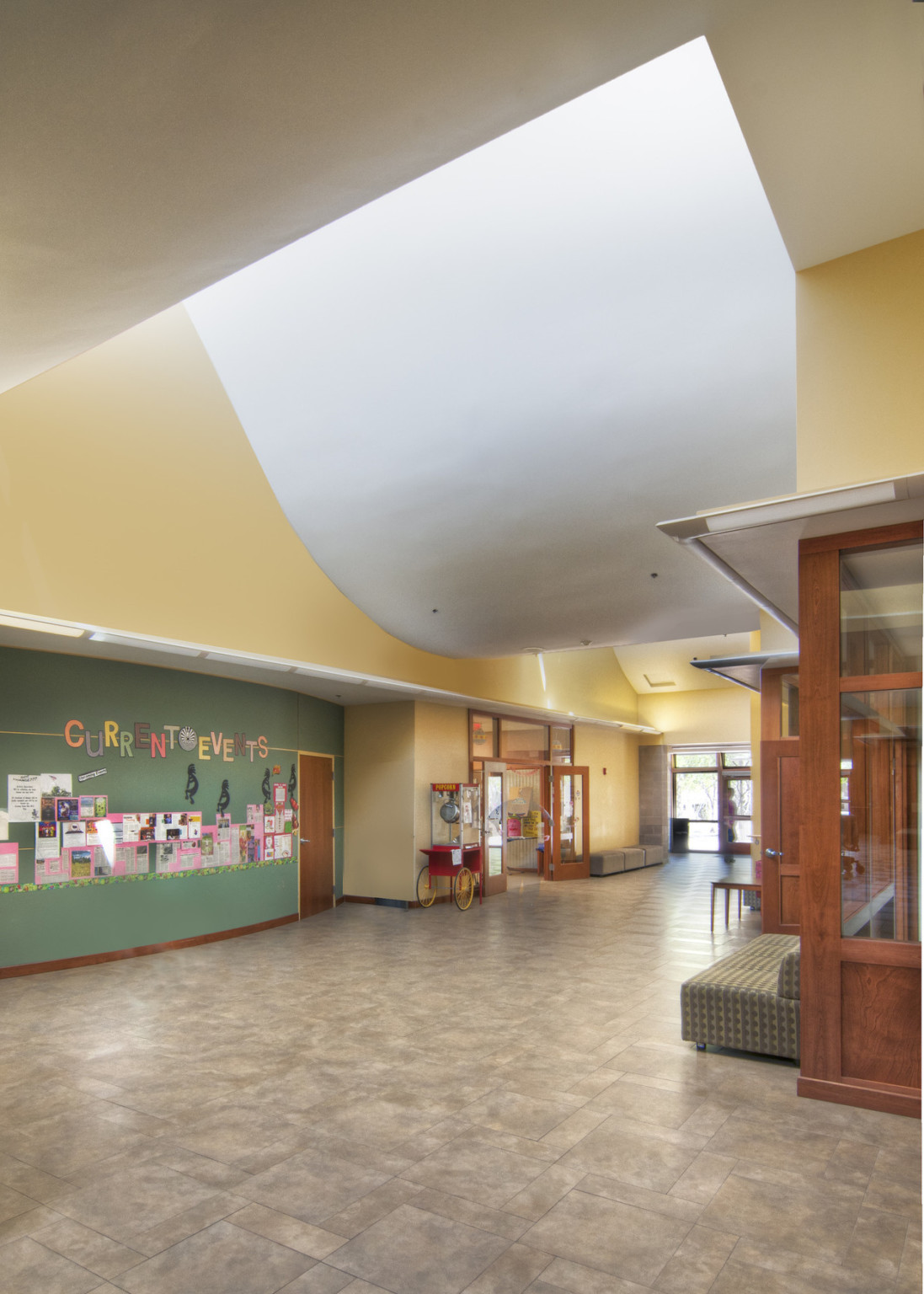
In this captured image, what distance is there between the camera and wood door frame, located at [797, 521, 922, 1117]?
4.40 meters

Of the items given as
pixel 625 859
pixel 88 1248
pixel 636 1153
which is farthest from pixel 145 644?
pixel 625 859

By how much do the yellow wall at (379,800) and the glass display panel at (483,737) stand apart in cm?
180

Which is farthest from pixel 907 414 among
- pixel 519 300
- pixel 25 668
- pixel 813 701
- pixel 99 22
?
pixel 25 668

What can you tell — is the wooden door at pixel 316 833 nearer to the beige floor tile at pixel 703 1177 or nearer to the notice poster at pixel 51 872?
the notice poster at pixel 51 872

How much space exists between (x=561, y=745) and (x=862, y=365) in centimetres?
1306

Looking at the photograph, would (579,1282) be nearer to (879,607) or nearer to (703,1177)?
(703,1177)

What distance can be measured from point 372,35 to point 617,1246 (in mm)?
3969

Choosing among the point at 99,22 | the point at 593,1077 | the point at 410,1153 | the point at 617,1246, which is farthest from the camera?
the point at 593,1077

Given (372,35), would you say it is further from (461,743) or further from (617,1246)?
(461,743)

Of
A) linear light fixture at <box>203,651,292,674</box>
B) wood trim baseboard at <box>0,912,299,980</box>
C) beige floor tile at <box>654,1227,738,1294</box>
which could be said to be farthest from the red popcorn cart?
beige floor tile at <box>654,1227,738,1294</box>

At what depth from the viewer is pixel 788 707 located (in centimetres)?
1016

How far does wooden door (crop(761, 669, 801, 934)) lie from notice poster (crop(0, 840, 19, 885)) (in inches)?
301

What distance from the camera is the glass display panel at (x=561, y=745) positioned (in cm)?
1669

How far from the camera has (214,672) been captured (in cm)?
962
